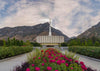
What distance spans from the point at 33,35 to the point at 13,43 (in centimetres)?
8376

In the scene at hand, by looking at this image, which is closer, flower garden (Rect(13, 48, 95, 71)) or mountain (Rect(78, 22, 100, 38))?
flower garden (Rect(13, 48, 95, 71))

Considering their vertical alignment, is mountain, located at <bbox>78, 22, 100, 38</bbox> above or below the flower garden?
above

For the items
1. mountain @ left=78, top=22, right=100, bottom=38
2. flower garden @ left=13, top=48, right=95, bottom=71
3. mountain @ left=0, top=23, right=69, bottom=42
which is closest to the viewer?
flower garden @ left=13, top=48, right=95, bottom=71

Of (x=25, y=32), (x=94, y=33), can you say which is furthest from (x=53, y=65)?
(x=25, y=32)

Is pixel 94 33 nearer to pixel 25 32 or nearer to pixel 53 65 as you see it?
pixel 25 32

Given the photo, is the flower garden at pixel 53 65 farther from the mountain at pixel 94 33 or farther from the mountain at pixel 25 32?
the mountain at pixel 25 32

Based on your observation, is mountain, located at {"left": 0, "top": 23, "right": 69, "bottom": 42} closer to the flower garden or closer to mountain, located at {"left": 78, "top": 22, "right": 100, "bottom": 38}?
mountain, located at {"left": 78, "top": 22, "right": 100, "bottom": 38}

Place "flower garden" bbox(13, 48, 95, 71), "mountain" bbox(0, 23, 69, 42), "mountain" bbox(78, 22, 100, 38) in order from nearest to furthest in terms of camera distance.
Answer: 1. "flower garden" bbox(13, 48, 95, 71)
2. "mountain" bbox(78, 22, 100, 38)
3. "mountain" bbox(0, 23, 69, 42)

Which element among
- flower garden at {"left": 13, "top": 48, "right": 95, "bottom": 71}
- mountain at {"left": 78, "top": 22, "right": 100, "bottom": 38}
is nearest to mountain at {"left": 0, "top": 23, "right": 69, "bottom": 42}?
mountain at {"left": 78, "top": 22, "right": 100, "bottom": 38}

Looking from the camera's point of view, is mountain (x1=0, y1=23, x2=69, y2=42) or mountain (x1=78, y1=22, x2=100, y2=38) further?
mountain (x1=0, y1=23, x2=69, y2=42)

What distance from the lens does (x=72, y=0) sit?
1179cm

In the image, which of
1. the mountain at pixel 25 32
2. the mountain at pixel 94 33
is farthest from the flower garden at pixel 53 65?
the mountain at pixel 25 32

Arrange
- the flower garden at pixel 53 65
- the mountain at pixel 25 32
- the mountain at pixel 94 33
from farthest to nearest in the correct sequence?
the mountain at pixel 25 32, the mountain at pixel 94 33, the flower garden at pixel 53 65

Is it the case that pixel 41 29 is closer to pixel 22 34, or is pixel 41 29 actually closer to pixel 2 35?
pixel 22 34
